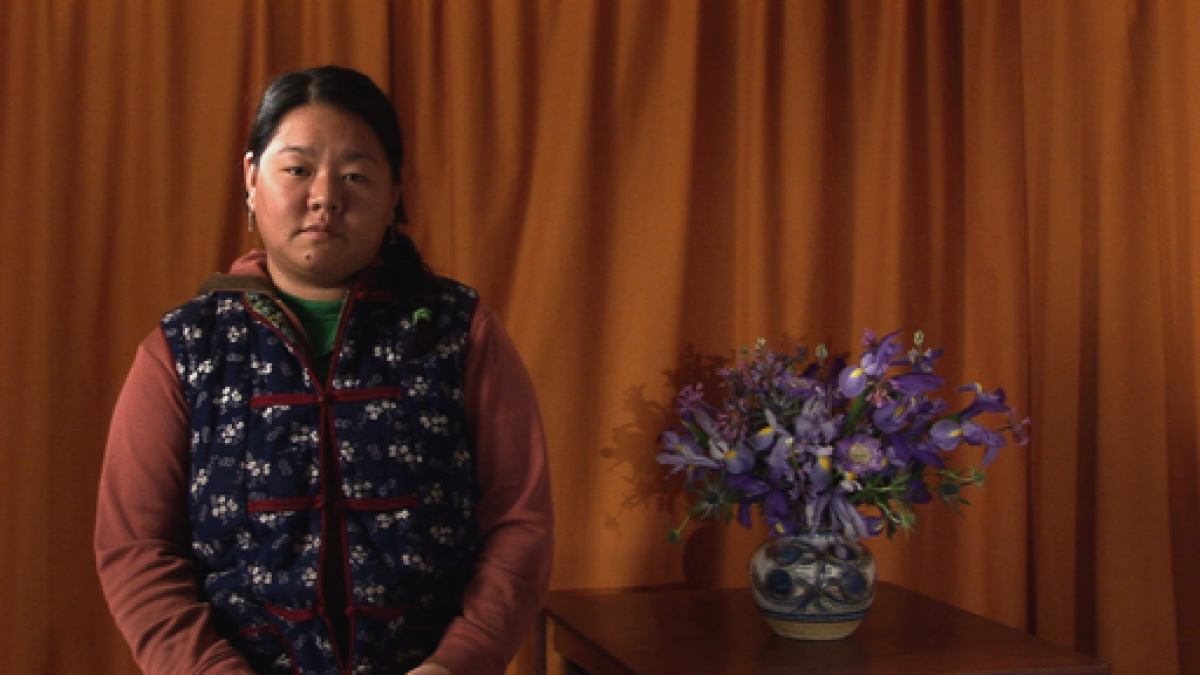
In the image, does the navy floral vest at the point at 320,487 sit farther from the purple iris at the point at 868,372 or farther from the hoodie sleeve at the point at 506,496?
the purple iris at the point at 868,372

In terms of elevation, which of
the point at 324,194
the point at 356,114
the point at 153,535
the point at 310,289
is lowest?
the point at 153,535

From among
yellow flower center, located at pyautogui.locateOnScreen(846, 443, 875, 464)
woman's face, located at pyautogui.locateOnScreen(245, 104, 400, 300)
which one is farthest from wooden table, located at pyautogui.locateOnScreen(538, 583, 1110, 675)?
woman's face, located at pyautogui.locateOnScreen(245, 104, 400, 300)

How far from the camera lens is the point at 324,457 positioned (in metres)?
1.26

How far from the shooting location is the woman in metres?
1.25

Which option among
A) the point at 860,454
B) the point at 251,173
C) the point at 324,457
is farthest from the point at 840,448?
the point at 251,173

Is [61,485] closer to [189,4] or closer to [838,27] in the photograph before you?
[189,4]

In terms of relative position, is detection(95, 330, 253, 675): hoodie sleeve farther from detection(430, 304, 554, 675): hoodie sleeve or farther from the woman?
detection(430, 304, 554, 675): hoodie sleeve

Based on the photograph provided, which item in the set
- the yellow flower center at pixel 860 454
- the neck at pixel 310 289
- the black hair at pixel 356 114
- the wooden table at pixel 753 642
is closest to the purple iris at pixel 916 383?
the yellow flower center at pixel 860 454

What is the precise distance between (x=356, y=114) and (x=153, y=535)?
0.54 meters

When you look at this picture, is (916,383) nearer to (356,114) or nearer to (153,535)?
(356,114)

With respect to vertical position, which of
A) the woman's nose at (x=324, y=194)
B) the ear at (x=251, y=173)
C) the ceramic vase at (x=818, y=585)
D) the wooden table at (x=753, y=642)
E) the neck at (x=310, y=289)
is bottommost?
the wooden table at (x=753, y=642)

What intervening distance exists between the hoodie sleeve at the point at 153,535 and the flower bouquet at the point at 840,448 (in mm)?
778

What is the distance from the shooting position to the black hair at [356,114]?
1.33 meters

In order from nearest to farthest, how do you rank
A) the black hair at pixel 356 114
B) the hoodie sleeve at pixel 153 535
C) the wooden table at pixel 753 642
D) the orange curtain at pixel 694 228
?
1. the hoodie sleeve at pixel 153 535
2. the black hair at pixel 356 114
3. the wooden table at pixel 753 642
4. the orange curtain at pixel 694 228
